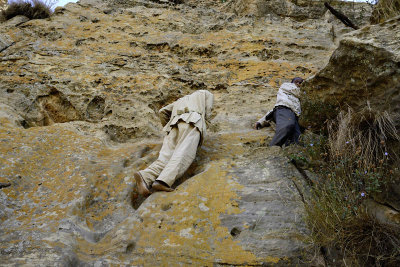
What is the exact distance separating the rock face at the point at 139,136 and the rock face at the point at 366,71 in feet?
3.37

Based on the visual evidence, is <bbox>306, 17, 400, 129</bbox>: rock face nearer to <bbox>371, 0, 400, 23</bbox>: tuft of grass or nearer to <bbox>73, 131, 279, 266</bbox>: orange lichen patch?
<bbox>371, 0, 400, 23</bbox>: tuft of grass

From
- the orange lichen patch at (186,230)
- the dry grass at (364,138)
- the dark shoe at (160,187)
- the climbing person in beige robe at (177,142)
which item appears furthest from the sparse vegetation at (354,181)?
the dark shoe at (160,187)

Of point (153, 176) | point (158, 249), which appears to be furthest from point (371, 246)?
point (153, 176)

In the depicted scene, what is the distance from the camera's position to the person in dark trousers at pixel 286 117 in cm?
447

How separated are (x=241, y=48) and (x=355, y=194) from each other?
4996 mm

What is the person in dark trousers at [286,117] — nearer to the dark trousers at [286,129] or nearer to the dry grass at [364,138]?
the dark trousers at [286,129]

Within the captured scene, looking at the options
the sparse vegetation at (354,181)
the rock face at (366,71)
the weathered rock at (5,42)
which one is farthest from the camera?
the weathered rock at (5,42)

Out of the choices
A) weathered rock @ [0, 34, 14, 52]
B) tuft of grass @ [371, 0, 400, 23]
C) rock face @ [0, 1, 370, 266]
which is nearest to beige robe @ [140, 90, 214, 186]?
rock face @ [0, 1, 370, 266]

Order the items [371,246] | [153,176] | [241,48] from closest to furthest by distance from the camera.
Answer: [371,246] → [153,176] → [241,48]

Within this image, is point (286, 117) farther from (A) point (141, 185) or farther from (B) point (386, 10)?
(A) point (141, 185)

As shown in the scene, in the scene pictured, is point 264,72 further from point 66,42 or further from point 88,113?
point 66,42

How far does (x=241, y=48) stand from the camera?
289 inches

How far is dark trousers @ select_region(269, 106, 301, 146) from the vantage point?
14.6ft

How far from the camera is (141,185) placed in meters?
3.64
